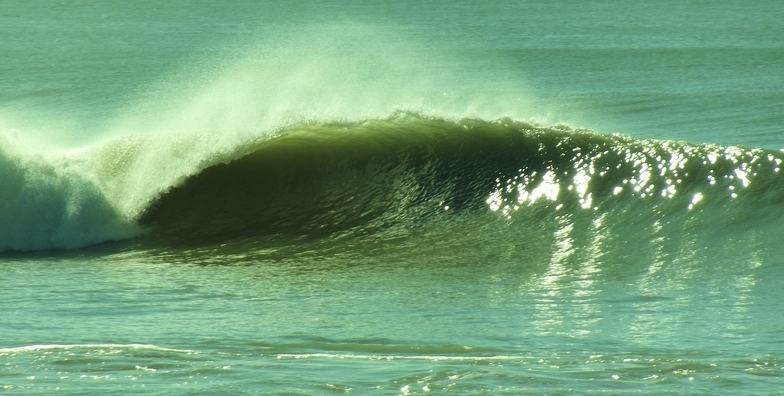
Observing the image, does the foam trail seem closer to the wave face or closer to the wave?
the wave

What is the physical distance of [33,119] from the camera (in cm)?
2309

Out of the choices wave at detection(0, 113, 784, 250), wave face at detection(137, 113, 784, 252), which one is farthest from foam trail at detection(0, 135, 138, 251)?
wave face at detection(137, 113, 784, 252)

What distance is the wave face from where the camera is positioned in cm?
928

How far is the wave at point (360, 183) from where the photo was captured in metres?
9.59

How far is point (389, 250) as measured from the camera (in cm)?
884

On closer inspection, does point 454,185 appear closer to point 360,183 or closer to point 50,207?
point 360,183

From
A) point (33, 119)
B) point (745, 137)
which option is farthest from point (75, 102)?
point (745, 137)

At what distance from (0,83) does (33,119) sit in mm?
8617

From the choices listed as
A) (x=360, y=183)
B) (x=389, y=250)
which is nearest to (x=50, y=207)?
(x=360, y=183)

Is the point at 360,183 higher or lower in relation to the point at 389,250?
higher

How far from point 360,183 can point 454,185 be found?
0.99 metres

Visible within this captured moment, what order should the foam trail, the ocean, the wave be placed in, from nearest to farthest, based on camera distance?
the ocean, the wave, the foam trail

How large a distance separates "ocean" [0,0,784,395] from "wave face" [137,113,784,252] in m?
0.03

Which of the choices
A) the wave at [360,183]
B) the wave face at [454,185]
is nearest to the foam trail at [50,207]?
the wave at [360,183]
